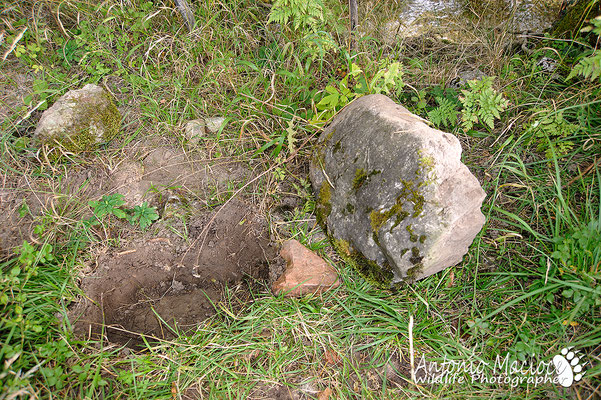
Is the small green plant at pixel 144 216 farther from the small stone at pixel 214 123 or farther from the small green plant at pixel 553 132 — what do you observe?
the small green plant at pixel 553 132

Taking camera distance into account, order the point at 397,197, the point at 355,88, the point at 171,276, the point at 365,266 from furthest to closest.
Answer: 1. the point at 355,88
2. the point at 171,276
3. the point at 365,266
4. the point at 397,197

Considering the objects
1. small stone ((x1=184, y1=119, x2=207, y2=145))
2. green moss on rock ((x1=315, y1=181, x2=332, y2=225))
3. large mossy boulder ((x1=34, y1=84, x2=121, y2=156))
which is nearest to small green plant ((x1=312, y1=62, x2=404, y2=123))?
green moss on rock ((x1=315, y1=181, x2=332, y2=225))

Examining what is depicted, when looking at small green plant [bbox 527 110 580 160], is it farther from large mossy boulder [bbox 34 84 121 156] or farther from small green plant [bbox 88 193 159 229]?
large mossy boulder [bbox 34 84 121 156]

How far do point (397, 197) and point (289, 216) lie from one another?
0.91 metres

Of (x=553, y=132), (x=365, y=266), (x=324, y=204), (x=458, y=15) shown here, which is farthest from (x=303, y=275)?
(x=458, y=15)

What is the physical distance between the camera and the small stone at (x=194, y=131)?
2.98m

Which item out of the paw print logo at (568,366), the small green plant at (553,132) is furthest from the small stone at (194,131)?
the paw print logo at (568,366)

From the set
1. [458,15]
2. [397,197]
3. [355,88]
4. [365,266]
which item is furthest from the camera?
[458,15]

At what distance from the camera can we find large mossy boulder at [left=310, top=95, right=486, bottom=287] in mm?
2092

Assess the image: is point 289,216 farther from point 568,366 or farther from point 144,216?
point 568,366

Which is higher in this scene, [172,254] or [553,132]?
[553,132]

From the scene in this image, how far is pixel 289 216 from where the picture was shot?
108 inches

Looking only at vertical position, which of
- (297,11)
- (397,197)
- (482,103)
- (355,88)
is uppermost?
(297,11)

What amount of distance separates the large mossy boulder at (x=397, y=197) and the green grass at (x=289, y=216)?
0.23 m
